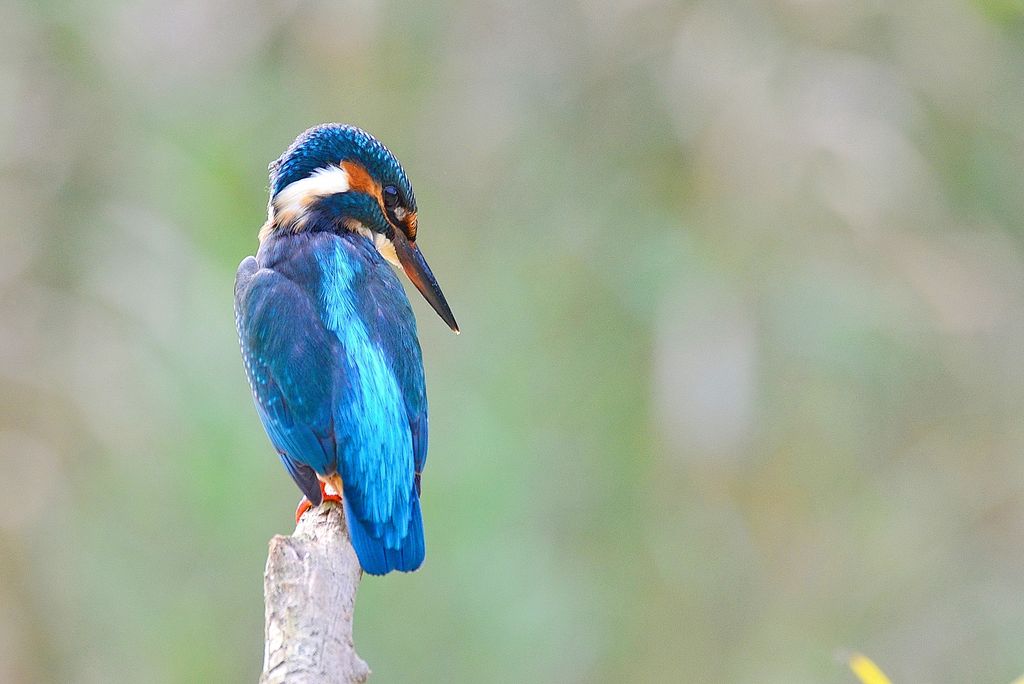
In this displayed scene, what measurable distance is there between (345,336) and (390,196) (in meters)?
0.39

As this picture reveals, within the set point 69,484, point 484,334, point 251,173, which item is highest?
point 251,173

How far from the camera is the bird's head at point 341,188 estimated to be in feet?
9.29

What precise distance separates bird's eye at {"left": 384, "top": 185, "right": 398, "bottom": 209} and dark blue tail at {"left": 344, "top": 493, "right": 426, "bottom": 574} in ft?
2.44

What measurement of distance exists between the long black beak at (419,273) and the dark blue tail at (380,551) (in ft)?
2.25

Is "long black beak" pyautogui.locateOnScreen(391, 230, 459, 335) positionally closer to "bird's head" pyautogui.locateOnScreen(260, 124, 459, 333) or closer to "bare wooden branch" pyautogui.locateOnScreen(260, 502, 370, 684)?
"bird's head" pyautogui.locateOnScreen(260, 124, 459, 333)

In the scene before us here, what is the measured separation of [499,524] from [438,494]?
0.81 feet

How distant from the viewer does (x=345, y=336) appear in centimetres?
260

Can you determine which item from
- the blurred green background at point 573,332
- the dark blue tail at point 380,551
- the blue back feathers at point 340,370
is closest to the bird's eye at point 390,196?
the blue back feathers at point 340,370

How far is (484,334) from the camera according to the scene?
508 centimetres

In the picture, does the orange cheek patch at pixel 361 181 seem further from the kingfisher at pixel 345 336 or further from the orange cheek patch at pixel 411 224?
the orange cheek patch at pixel 411 224

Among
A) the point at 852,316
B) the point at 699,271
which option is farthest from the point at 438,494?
the point at 852,316

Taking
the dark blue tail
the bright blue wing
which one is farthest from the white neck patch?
the dark blue tail

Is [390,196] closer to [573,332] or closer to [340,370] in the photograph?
[340,370]

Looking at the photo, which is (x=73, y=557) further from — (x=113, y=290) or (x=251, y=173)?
(x=251, y=173)
